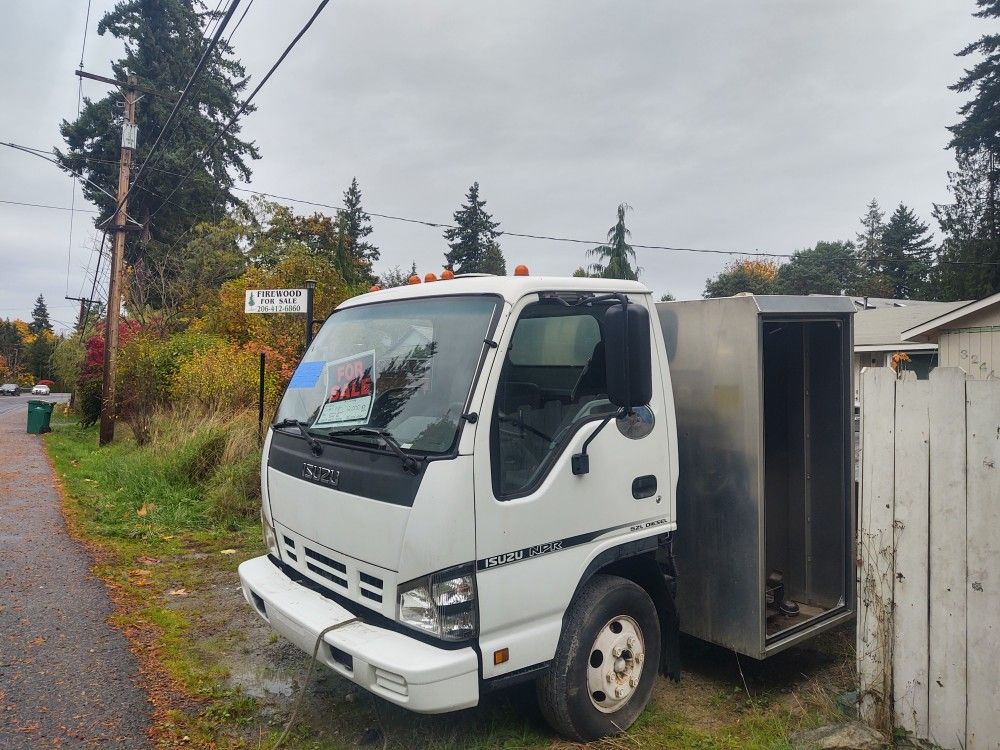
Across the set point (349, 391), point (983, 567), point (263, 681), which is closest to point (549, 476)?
point (349, 391)

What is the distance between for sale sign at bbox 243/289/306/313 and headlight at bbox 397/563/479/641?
5.79 meters

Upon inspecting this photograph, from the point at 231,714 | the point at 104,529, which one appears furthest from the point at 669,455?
the point at 104,529

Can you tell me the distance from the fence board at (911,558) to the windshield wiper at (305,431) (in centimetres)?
283

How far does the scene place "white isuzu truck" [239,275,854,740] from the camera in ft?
9.73

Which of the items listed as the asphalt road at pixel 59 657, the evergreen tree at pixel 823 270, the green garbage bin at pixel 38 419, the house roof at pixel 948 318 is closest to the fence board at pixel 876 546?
the asphalt road at pixel 59 657

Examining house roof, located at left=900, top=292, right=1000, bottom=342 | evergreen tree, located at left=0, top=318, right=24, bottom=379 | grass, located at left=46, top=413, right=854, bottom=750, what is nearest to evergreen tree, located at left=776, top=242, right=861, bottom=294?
house roof, located at left=900, top=292, right=1000, bottom=342

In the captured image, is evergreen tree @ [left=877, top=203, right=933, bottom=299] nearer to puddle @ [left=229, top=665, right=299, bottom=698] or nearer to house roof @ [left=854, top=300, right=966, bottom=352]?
house roof @ [left=854, top=300, right=966, bottom=352]

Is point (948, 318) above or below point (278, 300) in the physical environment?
above

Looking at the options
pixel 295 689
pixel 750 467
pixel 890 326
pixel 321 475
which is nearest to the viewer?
pixel 321 475

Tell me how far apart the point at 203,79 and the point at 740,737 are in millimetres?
36238

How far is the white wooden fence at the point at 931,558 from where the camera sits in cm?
308

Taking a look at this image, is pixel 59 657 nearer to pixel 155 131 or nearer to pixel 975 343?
pixel 975 343

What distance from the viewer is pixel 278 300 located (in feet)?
27.2

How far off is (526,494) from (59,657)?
351 centimetres
